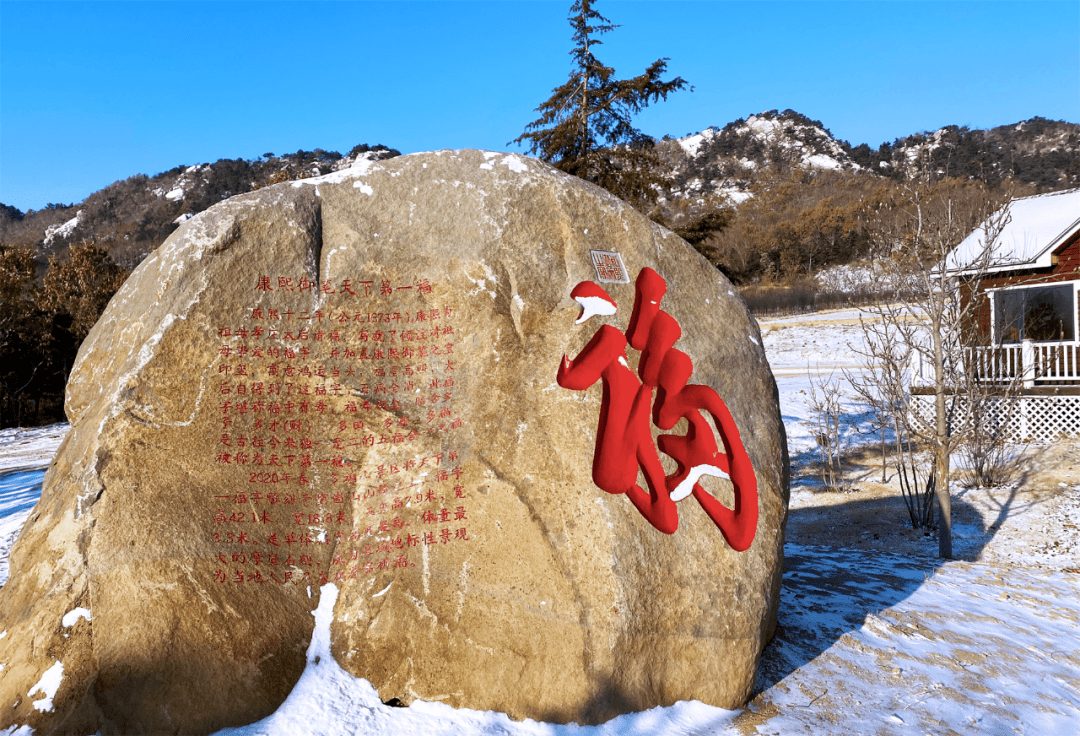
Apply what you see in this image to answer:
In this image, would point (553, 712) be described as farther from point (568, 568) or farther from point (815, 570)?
point (815, 570)

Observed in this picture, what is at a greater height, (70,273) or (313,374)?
(70,273)

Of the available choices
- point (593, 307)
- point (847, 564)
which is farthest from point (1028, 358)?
point (593, 307)

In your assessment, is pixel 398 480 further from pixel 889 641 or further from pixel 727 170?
pixel 727 170

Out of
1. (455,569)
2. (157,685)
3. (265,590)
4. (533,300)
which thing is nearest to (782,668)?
(455,569)

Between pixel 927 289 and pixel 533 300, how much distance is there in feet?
17.7

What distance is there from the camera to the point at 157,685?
3.21 metres

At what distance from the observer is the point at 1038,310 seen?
15289 millimetres

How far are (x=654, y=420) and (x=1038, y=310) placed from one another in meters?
15.3

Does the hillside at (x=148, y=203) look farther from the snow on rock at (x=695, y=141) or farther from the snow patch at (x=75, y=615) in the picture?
the snow patch at (x=75, y=615)

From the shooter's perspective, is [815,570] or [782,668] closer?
[782,668]

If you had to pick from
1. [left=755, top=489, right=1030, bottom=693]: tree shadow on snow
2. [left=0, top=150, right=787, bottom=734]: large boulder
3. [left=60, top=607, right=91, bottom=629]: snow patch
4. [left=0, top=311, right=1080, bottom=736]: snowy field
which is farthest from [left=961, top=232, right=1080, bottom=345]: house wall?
[left=60, top=607, right=91, bottom=629]: snow patch

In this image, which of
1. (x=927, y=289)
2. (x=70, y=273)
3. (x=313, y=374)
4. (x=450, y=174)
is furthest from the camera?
(x=70, y=273)

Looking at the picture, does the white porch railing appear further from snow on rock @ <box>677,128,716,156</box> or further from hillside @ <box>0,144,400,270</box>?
snow on rock @ <box>677,128,716,156</box>

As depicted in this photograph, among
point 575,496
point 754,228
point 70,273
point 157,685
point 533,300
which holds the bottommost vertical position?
point 157,685
